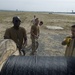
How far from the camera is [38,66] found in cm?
398

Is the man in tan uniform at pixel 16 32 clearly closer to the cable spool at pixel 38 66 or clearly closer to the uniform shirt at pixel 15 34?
the uniform shirt at pixel 15 34

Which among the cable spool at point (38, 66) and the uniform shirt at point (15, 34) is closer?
the cable spool at point (38, 66)

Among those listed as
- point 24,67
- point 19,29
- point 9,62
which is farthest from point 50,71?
point 19,29

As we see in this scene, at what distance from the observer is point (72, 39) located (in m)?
4.96

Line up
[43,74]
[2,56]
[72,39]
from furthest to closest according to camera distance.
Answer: [72,39] → [2,56] → [43,74]

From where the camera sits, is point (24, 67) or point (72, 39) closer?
point (24, 67)

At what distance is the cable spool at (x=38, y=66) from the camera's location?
155 inches

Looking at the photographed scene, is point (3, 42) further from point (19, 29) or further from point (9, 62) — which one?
point (19, 29)

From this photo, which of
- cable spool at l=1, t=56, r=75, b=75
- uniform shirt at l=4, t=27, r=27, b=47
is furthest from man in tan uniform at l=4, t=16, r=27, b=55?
cable spool at l=1, t=56, r=75, b=75

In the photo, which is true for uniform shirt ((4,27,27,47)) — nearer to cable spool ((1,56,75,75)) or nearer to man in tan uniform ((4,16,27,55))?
man in tan uniform ((4,16,27,55))

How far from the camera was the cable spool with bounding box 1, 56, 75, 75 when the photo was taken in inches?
155

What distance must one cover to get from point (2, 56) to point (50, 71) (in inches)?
39.0

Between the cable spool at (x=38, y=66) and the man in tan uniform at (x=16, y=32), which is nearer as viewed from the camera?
the cable spool at (x=38, y=66)

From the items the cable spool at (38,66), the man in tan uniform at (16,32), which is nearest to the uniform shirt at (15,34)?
the man in tan uniform at (16,32)
